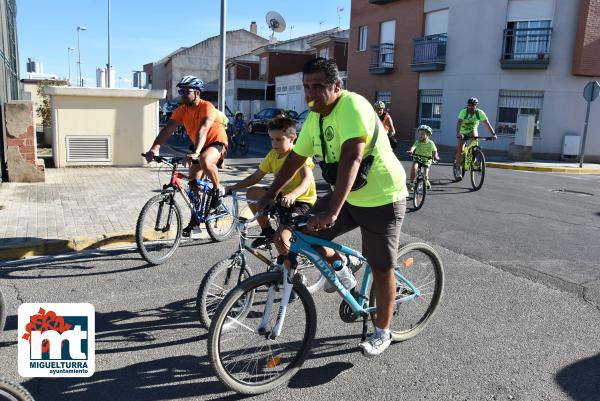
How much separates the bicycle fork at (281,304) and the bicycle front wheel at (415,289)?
0.80 metres

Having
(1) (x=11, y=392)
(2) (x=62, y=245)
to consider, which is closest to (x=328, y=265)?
(1) (x=11, y=392)

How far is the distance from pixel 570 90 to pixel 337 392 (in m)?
21.4

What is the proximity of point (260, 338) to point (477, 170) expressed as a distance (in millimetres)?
9224

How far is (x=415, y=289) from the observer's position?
414 centimetres

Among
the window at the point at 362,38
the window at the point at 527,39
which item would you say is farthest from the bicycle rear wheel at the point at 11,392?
the window at the point at 362,38

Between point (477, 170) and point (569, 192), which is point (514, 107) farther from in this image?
point (477, 170)

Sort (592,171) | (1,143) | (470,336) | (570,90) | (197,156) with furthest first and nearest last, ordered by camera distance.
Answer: (570,90)
(592,171)
(1,143)
(197,156)
(470,336)

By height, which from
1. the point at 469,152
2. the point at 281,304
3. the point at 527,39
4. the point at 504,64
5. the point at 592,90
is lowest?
the point at 281,304

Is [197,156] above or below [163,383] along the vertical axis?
above

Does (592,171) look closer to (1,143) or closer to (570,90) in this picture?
(570,90)

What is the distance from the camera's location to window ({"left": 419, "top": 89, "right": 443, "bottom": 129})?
84.5 ft

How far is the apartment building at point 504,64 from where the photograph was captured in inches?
826

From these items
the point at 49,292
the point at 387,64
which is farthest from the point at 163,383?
the point at 387,64

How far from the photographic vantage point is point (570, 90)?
69.5 ft
